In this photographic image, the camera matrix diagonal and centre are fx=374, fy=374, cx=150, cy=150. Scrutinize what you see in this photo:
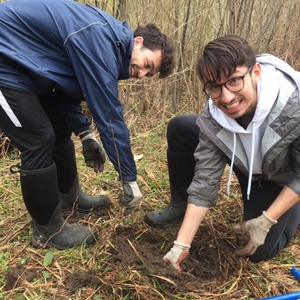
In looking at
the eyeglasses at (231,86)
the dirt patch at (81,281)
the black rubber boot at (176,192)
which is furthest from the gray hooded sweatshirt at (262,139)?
the dirt patch at (81,281)

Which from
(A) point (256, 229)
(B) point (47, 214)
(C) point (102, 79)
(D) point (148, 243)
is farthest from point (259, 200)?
(B) point (47, 214)

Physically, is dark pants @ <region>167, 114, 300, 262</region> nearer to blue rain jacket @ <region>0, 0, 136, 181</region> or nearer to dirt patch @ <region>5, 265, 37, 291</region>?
blue rain jacket @ <region>0, 0, 136, 181</region>

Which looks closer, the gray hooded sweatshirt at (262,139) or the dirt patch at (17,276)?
the gray hooded sweatshirt at (262,139)

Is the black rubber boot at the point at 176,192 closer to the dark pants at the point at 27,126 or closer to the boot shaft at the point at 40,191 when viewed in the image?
the boot shaft at the point at 40,191

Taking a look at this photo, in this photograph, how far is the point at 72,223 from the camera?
2418 millimetres

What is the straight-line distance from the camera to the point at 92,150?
2420 millimetres

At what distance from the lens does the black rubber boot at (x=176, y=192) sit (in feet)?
7.60

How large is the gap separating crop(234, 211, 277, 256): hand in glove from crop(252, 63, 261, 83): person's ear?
64 centimetres

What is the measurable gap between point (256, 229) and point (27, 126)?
125 cm

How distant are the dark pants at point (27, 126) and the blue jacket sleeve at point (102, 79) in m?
0.29

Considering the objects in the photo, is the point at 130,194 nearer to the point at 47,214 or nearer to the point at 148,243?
the point at 148,243

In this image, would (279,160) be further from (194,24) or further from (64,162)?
(194,24)

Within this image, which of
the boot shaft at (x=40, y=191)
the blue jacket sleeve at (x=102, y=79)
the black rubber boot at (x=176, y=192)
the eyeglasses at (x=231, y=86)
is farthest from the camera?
the black rubber boot at (x=176, y=192)

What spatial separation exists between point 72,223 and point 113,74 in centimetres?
109
